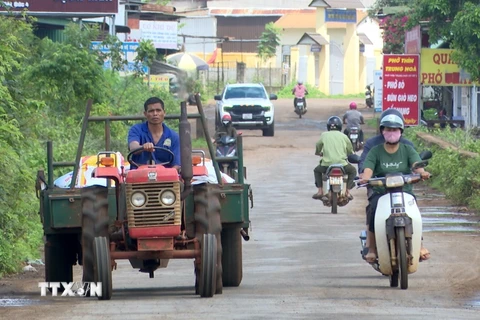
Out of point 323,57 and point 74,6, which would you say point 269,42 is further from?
point 74,6

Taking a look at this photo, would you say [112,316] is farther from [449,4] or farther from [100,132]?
→ [449,4]

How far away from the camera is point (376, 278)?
482 inches

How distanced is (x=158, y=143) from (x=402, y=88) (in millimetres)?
22209

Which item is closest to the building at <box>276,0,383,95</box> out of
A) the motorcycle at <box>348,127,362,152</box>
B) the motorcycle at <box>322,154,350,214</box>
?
the motorcycle at <box>348,127,362,152</box>

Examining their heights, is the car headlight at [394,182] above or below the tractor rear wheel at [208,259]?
above

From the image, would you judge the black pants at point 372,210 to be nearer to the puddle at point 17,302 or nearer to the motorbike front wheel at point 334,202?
the puddle at point 17,302

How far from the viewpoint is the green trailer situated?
391 inches

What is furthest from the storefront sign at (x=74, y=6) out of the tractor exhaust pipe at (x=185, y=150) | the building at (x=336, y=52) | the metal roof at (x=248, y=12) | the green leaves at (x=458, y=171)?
the metal roof at (x=248, y=12)

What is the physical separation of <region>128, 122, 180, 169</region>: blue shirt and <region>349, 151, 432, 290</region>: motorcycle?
1.94 m

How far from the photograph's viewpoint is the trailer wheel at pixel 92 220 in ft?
33.2

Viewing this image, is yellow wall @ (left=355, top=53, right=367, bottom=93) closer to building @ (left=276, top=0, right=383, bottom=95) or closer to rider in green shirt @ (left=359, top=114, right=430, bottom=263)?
building @ (left=276, top=0, right=383, bottom=95)

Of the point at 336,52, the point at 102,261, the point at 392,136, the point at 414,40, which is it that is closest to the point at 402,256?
the point at 392,136

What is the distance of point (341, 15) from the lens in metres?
70.1

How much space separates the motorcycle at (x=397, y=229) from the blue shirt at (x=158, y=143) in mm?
1937
